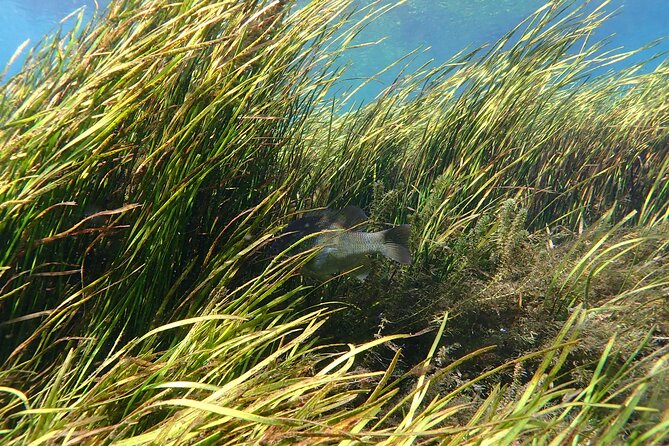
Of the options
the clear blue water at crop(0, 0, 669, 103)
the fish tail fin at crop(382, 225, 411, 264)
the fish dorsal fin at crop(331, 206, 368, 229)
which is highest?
the clear blue water at crop(0, 0, 669, 103)

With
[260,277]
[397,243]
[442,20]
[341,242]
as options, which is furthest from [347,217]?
[442,20]

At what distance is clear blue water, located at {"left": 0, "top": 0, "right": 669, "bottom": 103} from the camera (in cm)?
4453

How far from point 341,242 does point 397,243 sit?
26 cm

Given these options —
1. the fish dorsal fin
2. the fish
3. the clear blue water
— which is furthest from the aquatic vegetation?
the clear blue water

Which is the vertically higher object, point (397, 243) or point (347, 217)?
point (347, 217)

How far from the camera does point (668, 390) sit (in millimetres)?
1376

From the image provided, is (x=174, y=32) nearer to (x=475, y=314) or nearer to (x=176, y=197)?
(x=176, y=197)

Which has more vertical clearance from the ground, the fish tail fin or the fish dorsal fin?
the fish dorsal fin

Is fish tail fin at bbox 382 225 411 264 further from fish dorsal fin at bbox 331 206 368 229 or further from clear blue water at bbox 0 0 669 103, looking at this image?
clear blue water at bbox 0 0 669 103

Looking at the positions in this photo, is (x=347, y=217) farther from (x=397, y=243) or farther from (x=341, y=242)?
(x=397, y=243)

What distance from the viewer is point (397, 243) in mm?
1988

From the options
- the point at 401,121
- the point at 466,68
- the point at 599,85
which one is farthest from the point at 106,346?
the point at 599,85

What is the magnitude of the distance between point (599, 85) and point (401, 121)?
316 centimetres

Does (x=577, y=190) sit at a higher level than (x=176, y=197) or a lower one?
lower
